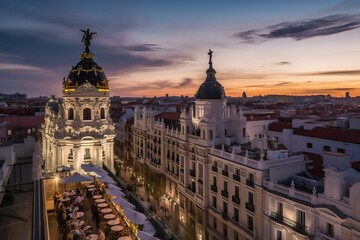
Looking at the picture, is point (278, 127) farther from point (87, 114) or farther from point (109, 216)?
point (109, 216)

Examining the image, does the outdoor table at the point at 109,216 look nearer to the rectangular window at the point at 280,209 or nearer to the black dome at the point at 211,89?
the rectangular window at the point at 280,209

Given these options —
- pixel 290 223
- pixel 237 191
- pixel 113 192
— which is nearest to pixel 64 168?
pixel 113 192

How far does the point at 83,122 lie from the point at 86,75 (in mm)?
8605

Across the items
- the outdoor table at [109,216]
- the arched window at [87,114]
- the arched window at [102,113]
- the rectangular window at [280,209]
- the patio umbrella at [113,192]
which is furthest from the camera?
the arched window at [102,113]

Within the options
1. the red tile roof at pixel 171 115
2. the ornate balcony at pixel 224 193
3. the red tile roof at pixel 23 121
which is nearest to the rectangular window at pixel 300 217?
the ornate balcony at pixel 224 193

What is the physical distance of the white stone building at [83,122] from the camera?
53.5 m

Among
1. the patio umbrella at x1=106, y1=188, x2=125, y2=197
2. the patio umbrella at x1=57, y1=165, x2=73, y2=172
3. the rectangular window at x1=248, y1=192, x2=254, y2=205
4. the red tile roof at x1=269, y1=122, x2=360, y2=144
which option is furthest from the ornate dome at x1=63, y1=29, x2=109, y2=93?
the red tile roof at x1=269, y1=122, x2=360, y2=144

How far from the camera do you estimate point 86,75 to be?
179 ft

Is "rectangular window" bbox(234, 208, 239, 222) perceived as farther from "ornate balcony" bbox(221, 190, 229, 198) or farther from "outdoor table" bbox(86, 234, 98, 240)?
"outdoor table" bbox(86, 234, 98, 240)

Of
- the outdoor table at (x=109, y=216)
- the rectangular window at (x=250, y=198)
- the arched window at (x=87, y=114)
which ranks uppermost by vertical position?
the arched window at (x=87, y=114)

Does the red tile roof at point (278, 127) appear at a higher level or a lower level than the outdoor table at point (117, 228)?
higher

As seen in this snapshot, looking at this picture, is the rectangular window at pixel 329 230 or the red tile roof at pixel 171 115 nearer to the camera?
the rectangular window at pixel 329 230

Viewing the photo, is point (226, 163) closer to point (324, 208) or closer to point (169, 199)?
point (324, 208)

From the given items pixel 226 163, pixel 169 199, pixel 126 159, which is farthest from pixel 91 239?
pixel 126 159
